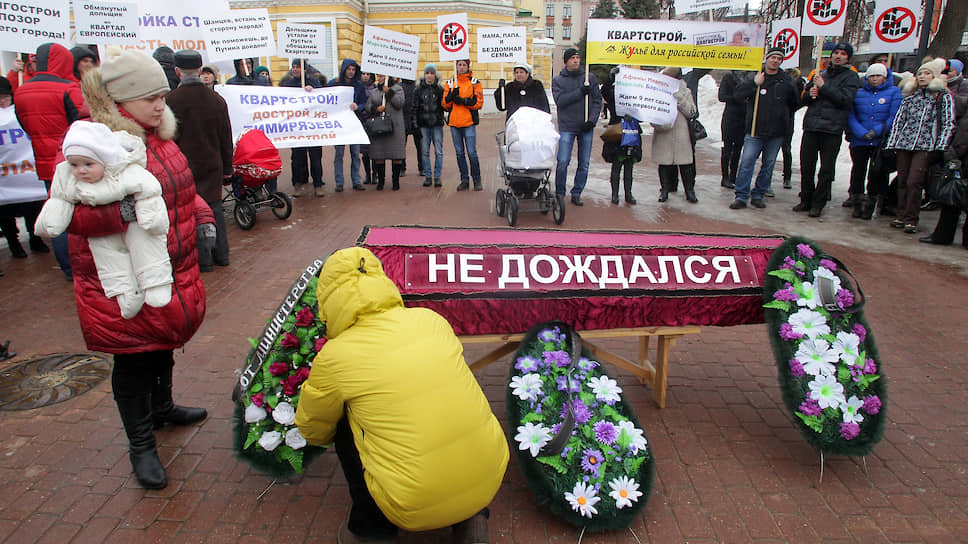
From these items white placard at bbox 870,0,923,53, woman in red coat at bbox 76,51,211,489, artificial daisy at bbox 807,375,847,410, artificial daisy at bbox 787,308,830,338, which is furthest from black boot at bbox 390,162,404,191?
artificial daisy at bbox 807,375,847,410

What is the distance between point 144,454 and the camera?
315 cm

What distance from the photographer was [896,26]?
29.5 ft

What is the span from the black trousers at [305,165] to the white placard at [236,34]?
1728 millimetres

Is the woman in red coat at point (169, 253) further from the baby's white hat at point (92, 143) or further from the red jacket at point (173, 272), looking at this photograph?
the baby's white hat at point (92, 143)

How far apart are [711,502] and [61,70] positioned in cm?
669

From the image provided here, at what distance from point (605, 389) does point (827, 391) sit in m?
1.16

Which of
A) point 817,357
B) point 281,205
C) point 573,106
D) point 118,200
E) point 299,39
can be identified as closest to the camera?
point 118,200

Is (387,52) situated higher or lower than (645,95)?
higher

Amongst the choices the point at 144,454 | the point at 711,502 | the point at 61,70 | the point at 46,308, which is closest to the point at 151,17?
the point at 61,70

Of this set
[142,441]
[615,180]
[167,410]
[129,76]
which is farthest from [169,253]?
[615,180]

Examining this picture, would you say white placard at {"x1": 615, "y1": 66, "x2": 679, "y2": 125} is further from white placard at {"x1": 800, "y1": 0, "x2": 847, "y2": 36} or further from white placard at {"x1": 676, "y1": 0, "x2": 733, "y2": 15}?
white placard at {"x1": 800, "y1": 0, "x2": 847, "y2": 36}

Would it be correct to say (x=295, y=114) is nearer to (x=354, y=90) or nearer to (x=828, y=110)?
(x=354, y=90)

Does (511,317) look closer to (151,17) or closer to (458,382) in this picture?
(458,382)

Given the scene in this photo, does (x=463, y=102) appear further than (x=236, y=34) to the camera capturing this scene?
Yes
